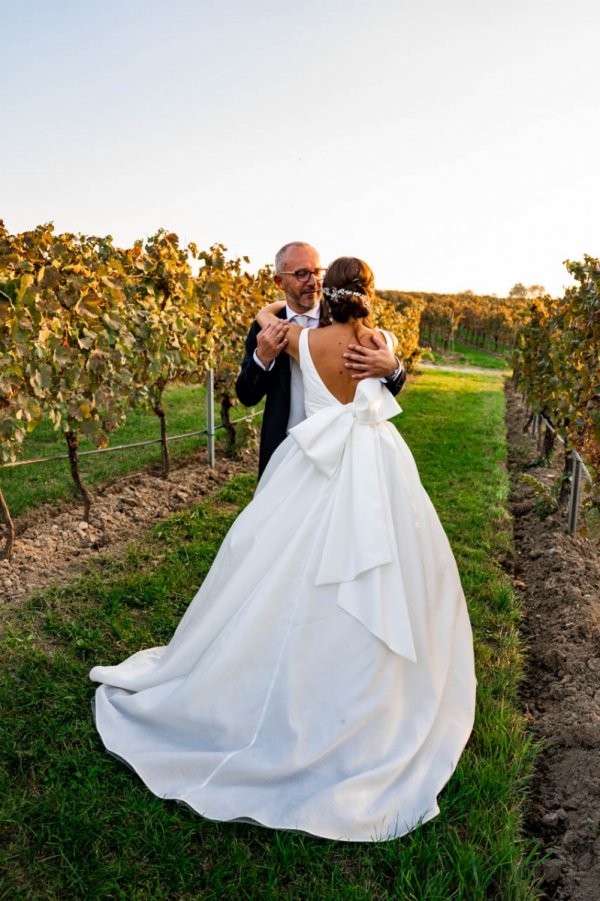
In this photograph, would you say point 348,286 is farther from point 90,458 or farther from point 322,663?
point 90,458

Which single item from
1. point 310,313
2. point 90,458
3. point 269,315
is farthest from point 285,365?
point 90,458

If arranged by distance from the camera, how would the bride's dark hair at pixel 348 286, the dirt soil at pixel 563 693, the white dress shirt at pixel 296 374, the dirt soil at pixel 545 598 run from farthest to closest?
the white dress shirt at pixel 296 374 < the bride's dark hair at pixel 348 286 < the dirt soil at pixel 545 598 < the dirt soil at pixel 563 693

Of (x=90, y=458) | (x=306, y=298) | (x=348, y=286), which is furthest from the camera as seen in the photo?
(x=90, y=458)

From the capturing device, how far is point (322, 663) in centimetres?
234

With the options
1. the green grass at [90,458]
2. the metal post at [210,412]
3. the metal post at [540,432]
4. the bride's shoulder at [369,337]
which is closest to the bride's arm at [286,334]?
the bride's shoulder at [369,337]

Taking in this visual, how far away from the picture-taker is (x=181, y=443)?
8.20m

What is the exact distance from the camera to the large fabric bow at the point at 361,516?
2.34m

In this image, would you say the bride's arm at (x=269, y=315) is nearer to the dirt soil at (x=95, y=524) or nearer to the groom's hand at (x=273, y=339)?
the groom's hand at (x=273, y=339)

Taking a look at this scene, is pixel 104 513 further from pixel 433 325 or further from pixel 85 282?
pixel 433 325

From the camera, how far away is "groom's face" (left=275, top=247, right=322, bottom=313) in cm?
292

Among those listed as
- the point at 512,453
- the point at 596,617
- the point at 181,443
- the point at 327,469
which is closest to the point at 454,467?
the point at 512,453

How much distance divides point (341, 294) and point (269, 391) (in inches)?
26.2

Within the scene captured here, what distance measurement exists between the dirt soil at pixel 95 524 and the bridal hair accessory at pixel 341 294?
2676 millimetres

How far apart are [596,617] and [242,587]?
2.28m
